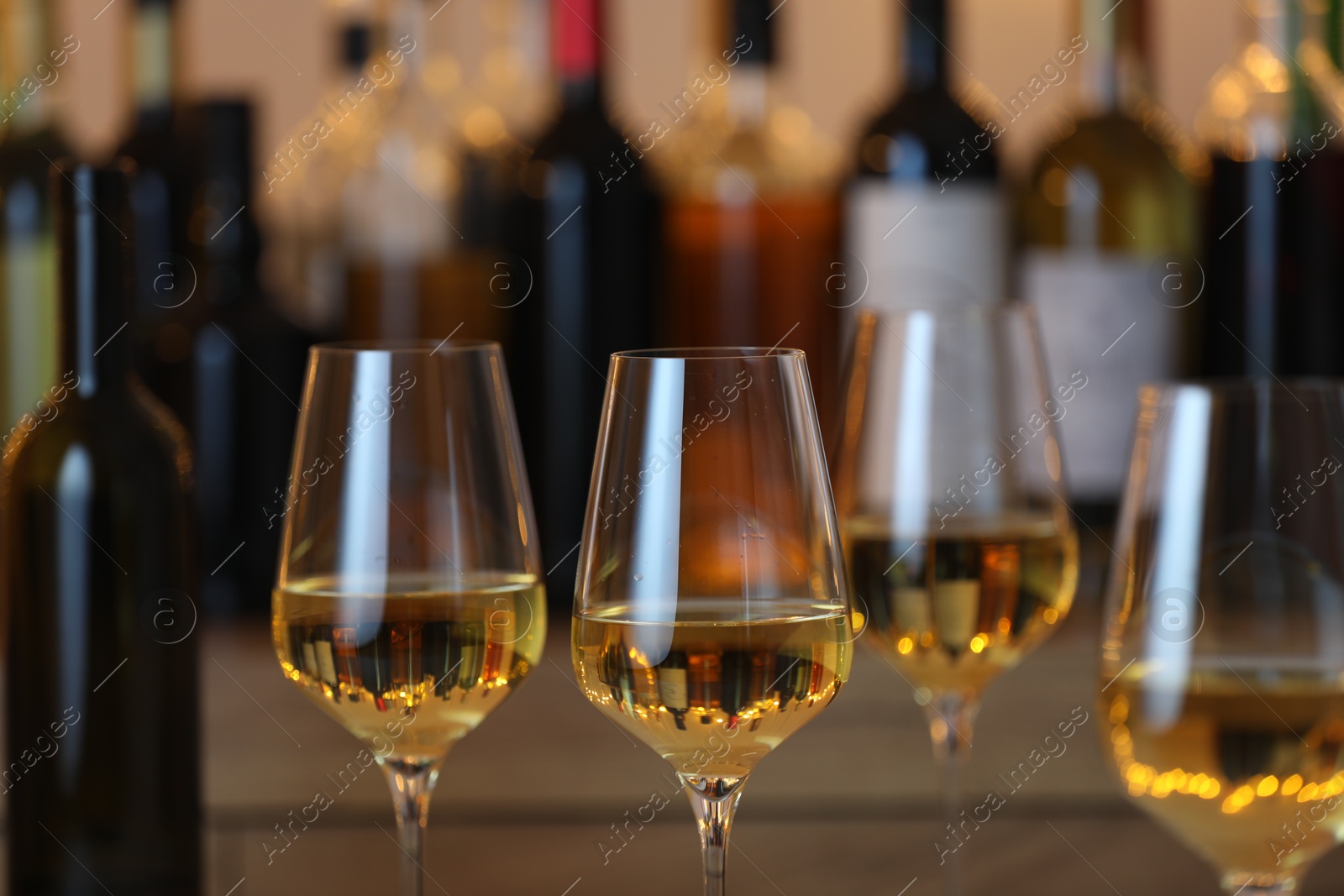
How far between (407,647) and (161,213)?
1.88 feet

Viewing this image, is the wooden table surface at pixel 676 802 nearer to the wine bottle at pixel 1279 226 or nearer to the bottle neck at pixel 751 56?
the wine bottle at pixel 1279 226

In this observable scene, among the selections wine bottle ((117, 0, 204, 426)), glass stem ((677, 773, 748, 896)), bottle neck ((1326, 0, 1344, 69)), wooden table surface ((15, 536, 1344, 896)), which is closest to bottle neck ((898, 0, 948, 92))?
bottle neck ((1326, 0, 1344, 69))

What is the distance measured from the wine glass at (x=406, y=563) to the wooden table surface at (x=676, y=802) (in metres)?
0.23

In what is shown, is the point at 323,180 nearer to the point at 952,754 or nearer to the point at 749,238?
the point at 749,238

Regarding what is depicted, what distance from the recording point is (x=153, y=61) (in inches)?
40.8

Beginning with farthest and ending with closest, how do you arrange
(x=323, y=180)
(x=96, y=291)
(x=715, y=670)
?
(x=323, y=180)
(x=96, y=291)
(x=715, y=670)

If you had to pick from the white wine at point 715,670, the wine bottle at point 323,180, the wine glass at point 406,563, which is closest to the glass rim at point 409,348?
the wine glass at point 406,563

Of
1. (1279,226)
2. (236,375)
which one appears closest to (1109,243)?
(1279,226)

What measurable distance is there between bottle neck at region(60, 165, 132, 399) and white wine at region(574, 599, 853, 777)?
283 mm

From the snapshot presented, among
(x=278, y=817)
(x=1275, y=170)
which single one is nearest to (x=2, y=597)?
(x=278, y=817)

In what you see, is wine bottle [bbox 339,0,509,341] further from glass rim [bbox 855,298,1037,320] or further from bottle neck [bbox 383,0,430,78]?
glass rim [bbox 855,298,1037,320]

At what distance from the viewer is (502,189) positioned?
1.10 m

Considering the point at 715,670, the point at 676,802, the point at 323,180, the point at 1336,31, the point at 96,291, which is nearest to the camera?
the point at 715,670

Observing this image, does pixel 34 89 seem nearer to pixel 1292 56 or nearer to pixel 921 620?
pixel 921 620
